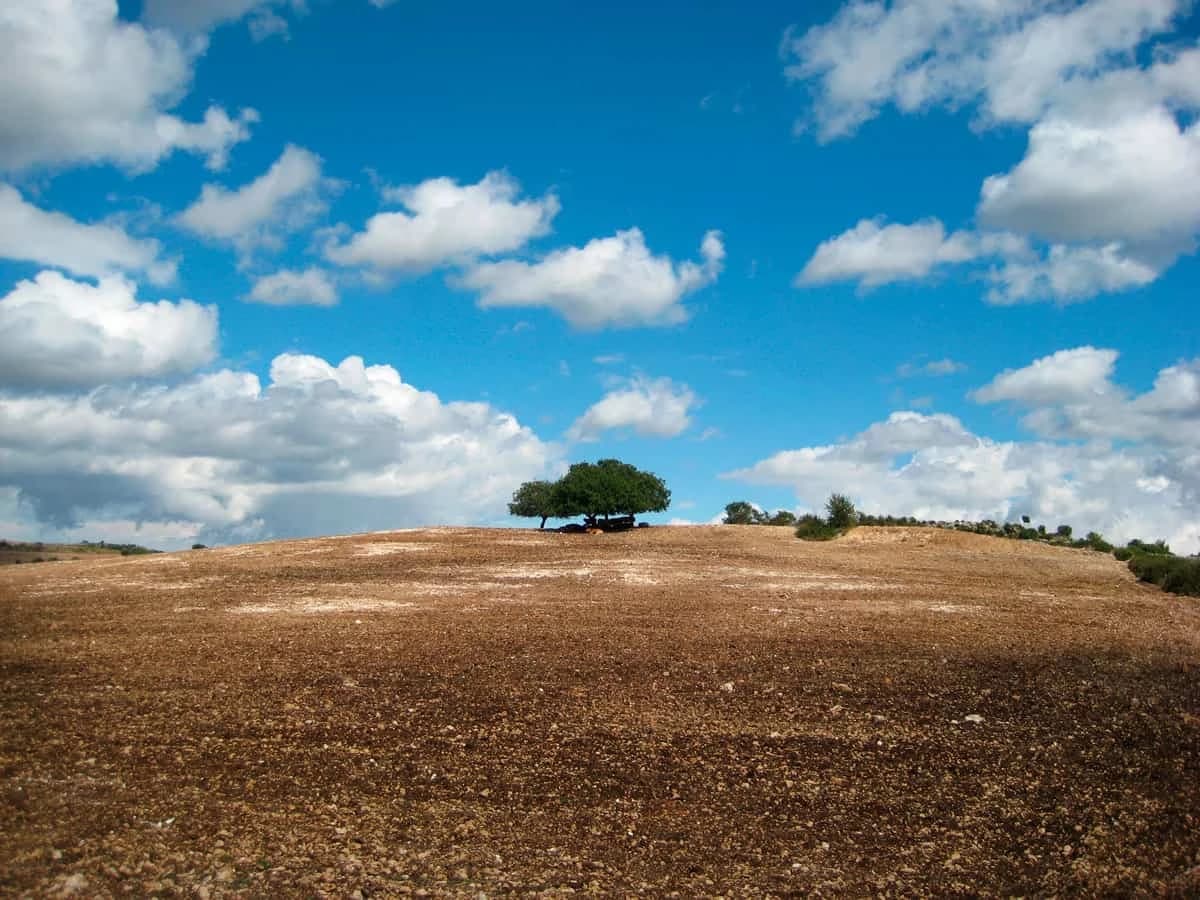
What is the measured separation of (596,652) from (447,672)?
309cm

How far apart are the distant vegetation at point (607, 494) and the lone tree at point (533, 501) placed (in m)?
2.00

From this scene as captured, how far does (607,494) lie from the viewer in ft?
185

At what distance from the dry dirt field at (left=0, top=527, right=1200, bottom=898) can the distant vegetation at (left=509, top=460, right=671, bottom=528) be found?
34325mm

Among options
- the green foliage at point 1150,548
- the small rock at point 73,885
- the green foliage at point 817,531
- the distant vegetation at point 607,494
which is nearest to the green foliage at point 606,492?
the distant vegetation at point 607,494

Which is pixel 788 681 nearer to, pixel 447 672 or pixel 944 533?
pixel 447 672

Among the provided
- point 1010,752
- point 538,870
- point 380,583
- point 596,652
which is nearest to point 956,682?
point 1010,752

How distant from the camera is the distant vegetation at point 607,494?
5638 centimetres

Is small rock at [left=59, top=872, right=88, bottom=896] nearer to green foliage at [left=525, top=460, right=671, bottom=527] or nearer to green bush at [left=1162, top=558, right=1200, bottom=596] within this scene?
green bush at [left=1162, top=558, right=1200, bottom=596]

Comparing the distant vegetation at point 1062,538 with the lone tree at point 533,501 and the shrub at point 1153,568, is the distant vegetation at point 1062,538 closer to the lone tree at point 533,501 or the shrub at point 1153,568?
the shrub at point 1153,568

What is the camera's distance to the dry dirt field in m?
7.22

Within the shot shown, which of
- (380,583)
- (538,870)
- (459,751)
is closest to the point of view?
(538,870)

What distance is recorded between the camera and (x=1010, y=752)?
34.3 feet

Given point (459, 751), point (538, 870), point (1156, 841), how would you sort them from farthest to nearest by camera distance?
1. point (459, 751)
2. point (1156, 841)
3. point (538, 870)

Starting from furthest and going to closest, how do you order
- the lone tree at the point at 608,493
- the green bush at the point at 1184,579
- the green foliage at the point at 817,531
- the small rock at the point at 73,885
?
1. the lone tree at the point at 608,493
2. the green foliage at the point at 817,531
3. the green bush at the point at 1184,579
4. the small rock at the point at 73,885
